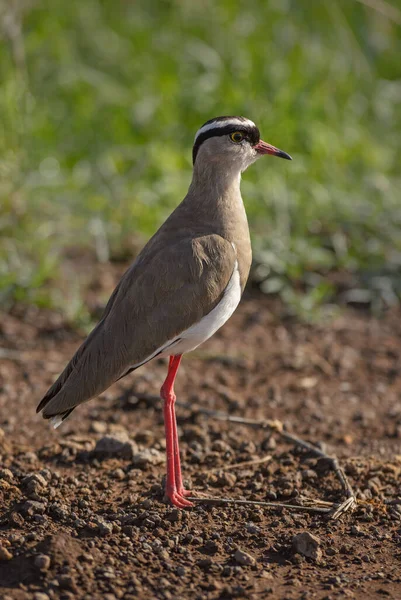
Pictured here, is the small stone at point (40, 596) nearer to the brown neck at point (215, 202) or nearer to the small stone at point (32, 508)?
the small stone at point (32, 508)

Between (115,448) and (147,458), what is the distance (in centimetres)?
19

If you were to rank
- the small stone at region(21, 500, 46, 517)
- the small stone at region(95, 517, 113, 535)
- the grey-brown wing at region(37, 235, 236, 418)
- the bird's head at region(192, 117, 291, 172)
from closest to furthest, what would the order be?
the small stone at region(95, 517, 113, 535) < the small stone at region(21, 500, 46, 517) < the grey-brown wing at region(37, 235, 236, 418) < the bird's head at region(192, 117, 291, 172)

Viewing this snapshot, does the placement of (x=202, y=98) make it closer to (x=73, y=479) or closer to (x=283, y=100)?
(x=283, y=100)

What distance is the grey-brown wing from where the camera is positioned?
180 inches

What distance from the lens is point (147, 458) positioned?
16.5ft

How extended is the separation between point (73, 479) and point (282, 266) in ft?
10.5

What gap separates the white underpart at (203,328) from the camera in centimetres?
463

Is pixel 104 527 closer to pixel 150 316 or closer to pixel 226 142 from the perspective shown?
pixel 150 316

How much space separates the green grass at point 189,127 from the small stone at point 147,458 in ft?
6.64

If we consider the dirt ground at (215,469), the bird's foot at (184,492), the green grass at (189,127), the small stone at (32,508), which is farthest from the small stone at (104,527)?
the green grass at (189,127)

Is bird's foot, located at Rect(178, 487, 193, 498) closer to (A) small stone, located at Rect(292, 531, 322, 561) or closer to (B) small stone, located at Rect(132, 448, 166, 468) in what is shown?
(B) small stone, located at Rect(132, 448, 166, 468)

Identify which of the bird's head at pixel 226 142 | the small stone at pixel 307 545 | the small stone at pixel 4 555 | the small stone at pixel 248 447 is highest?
the bird's head at pixel 226 142

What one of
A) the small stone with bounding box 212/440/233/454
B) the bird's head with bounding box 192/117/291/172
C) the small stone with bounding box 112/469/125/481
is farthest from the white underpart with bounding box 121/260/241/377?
the small stone with bounding box 212/440/233/454

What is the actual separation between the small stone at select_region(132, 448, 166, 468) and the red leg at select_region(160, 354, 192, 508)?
0.35m
